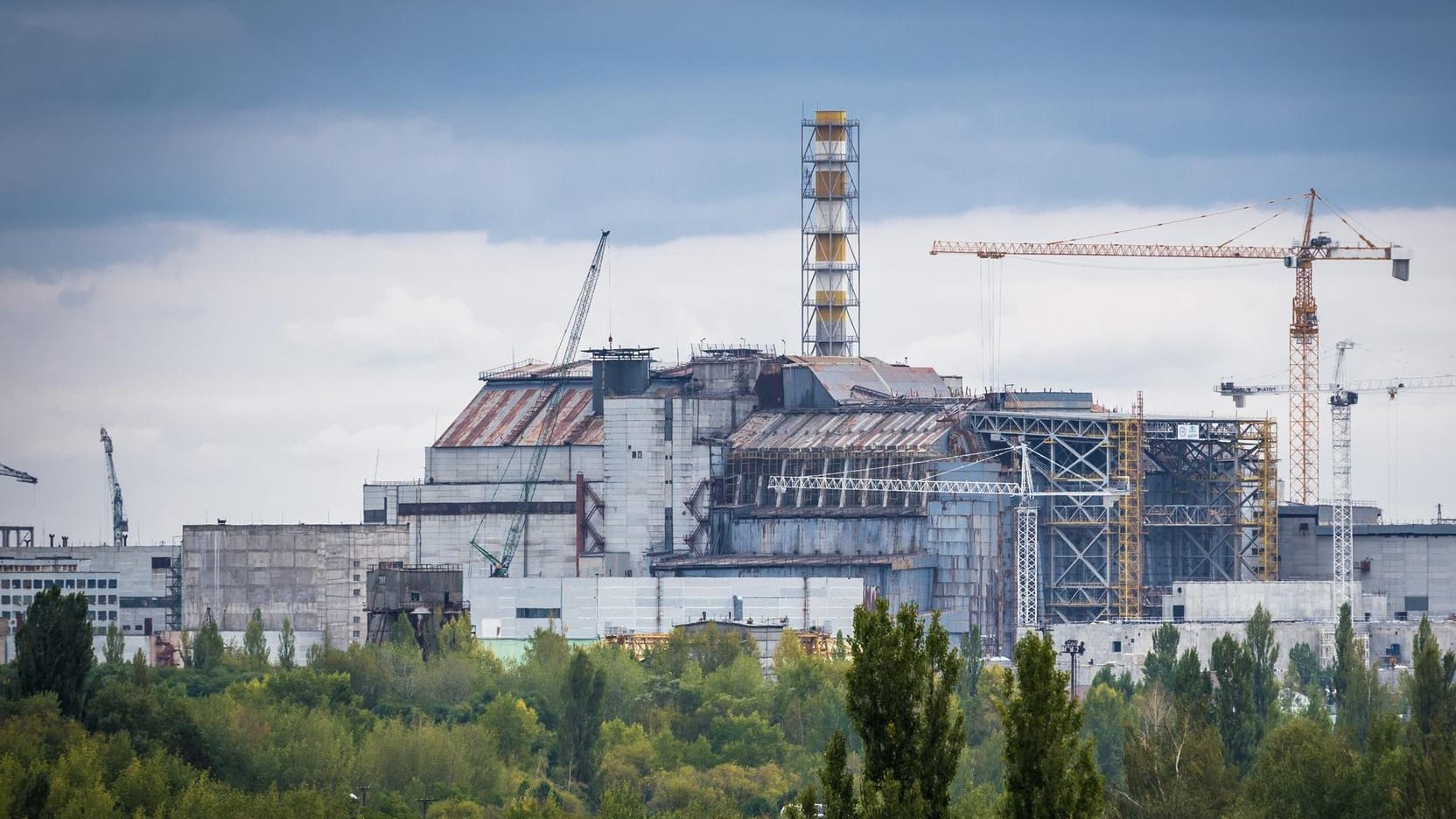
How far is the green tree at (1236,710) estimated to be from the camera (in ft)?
423

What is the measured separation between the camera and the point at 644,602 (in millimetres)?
184875

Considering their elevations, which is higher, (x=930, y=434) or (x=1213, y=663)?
(x=930, y=434)

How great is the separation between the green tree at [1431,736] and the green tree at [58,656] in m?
55.6

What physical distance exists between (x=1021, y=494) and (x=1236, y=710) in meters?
51.7

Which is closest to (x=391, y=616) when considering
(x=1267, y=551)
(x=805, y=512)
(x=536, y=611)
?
(x=536, y=611)

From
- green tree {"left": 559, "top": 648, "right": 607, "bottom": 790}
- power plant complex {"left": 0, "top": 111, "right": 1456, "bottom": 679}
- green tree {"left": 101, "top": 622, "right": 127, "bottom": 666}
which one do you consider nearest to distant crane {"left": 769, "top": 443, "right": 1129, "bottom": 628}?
power plant complex {"left": 0, "top": 111, "right": 1456, "bottom": 679}

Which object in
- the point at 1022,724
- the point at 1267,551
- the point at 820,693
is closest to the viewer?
the point at 1022,724

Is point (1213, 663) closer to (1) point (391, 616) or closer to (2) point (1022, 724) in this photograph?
(1) point (391, 616)

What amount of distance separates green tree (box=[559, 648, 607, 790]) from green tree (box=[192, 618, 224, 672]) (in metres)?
31.5

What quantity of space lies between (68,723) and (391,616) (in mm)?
47359

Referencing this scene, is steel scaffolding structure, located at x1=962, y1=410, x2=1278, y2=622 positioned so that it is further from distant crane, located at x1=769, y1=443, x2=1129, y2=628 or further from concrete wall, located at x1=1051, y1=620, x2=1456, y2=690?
concrete wall, located at x1=1051, y1=620, x2=1456, y2=690

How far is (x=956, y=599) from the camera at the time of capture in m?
181

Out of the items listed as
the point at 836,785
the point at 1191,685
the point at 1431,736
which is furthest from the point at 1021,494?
the point at 836,785

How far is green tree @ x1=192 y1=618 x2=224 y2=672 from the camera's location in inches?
6757
